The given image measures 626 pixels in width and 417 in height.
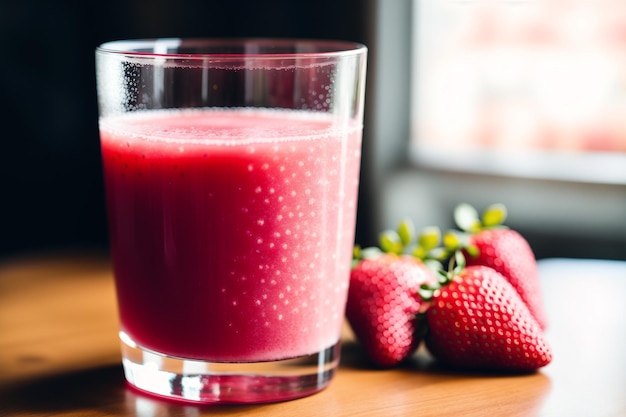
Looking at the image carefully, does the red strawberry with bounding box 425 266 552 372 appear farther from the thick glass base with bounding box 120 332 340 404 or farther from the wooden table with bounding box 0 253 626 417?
the thick glass base with bounding box 120 332 340 404

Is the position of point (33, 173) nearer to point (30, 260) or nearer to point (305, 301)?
point (30, 260)

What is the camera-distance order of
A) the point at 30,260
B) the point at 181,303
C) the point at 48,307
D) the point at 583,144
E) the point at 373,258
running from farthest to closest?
1. the point at 583,144
2. the point at 30,260
3. the point at 48,307
4. the point at 373,258
5. the point at 181,303

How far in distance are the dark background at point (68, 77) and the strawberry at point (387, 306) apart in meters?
0.73

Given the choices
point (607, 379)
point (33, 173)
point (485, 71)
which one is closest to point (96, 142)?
point (33, 173)

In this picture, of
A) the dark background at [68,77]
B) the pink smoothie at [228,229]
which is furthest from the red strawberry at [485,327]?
the dark background at [68,77]

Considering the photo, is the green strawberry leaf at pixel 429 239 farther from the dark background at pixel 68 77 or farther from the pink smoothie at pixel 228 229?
the dark background at pixel 68 77

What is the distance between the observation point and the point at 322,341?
758 millimetres

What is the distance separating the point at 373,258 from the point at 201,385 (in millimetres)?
226

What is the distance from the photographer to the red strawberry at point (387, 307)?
800mm

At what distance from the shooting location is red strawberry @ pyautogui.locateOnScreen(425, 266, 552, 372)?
765mm

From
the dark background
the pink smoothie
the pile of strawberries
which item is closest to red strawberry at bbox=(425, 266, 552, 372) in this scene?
the pile of strawberries

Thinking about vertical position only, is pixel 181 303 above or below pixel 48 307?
above

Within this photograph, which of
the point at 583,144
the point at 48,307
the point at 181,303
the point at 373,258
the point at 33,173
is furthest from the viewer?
the point at 33,173

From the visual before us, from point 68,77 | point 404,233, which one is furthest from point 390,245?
point 68,77
